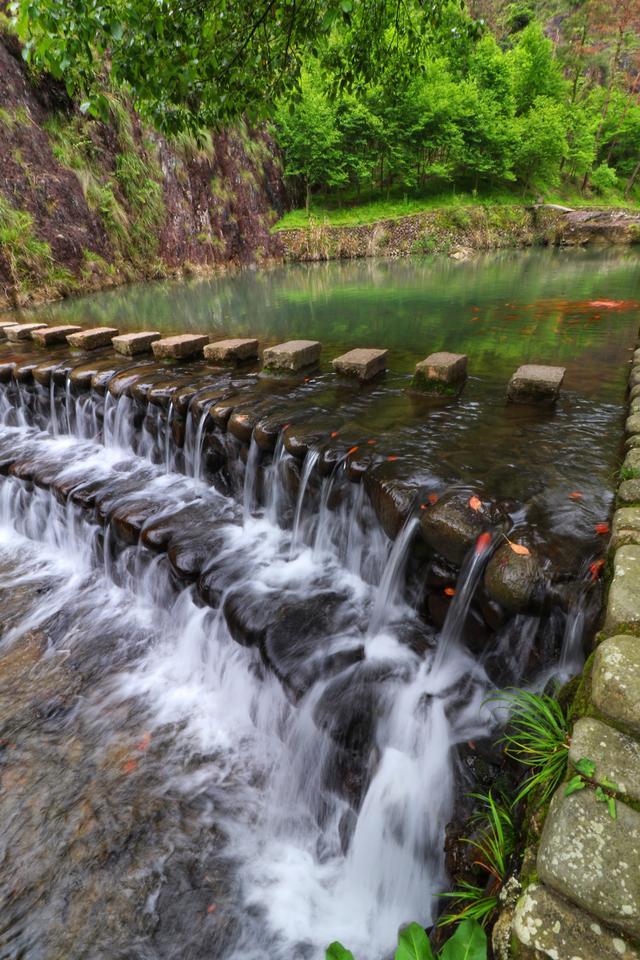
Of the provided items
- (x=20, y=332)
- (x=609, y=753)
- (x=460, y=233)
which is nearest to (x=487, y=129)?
(x=460, y=233)

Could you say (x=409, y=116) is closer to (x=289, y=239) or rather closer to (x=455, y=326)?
(x=289, y=239)

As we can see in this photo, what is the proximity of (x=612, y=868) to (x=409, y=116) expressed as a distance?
122ft

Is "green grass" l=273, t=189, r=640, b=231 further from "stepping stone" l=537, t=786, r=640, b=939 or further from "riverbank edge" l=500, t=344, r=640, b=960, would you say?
"stepping stone" l=537, t=786, r=640, b=939

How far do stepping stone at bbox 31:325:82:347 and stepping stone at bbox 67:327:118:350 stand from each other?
1.42 feet

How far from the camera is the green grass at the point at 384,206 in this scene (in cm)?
2923

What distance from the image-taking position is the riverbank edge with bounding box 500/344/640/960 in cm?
113

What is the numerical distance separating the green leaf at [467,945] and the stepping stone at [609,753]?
0.52 meters

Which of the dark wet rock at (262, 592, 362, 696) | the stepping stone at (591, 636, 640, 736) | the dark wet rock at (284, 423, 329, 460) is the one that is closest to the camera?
the stepping stone at (591, 636, 640, 736)

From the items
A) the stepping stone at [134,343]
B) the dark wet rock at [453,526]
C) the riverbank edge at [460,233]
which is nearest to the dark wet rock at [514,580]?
the dark wet rock at [453,526]

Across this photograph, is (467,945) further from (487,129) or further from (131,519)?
(487,129)

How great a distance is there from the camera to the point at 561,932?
1138 mm

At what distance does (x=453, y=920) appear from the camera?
5.28ft

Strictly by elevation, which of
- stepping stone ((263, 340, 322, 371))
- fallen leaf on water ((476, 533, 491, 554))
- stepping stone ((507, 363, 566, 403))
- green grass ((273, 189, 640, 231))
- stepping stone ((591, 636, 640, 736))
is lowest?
fallen leaf on water ((476, 533, 491, 554))

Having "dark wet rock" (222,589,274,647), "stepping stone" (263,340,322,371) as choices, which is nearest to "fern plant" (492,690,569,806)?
"dark wet rock" (222,589,274,647)
